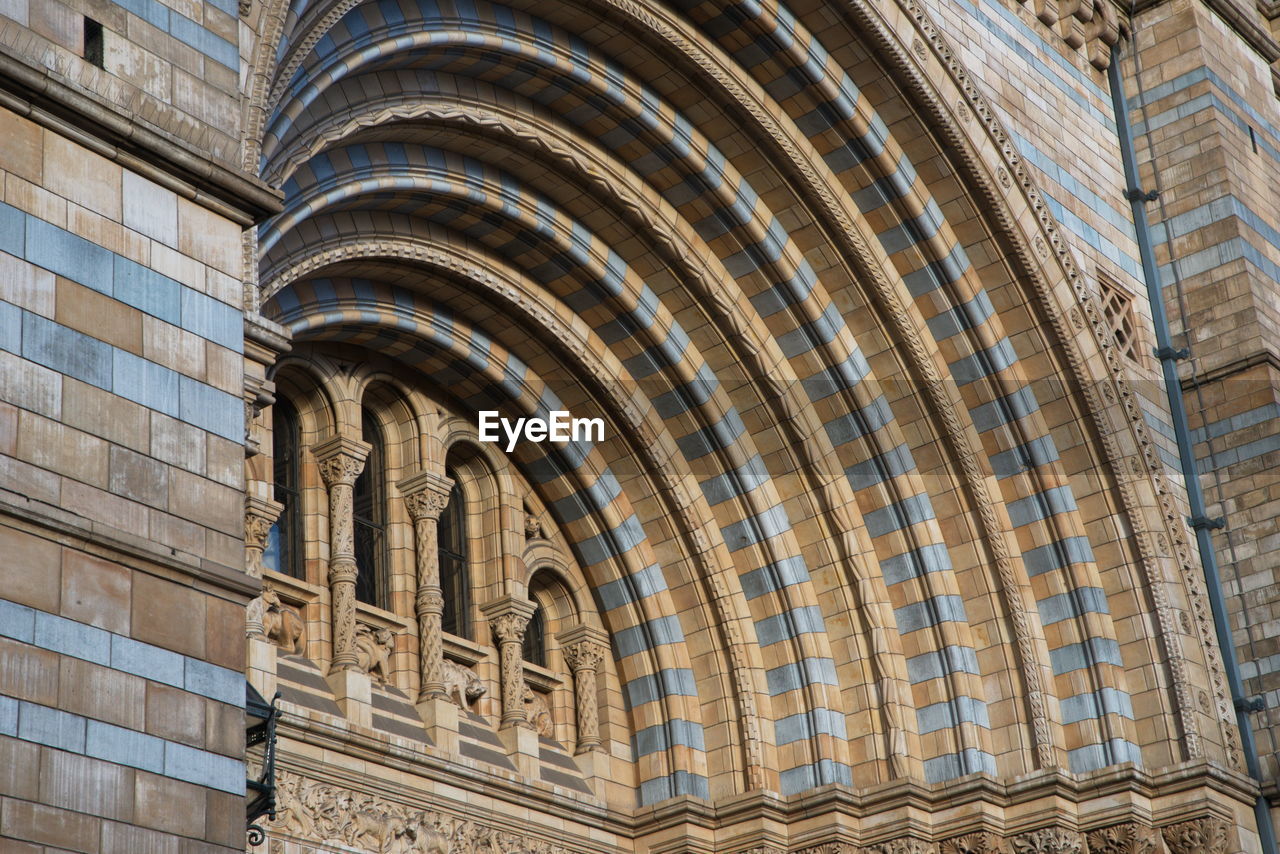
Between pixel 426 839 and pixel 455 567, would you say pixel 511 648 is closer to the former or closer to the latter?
pixel 455 567

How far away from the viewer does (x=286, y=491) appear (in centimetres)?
1361

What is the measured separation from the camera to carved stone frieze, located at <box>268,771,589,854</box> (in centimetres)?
1185

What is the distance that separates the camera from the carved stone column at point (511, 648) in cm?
1428

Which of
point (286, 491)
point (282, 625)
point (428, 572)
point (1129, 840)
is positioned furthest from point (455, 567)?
point (1129, 840)

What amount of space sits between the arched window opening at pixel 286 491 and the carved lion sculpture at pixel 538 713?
93.1 inches

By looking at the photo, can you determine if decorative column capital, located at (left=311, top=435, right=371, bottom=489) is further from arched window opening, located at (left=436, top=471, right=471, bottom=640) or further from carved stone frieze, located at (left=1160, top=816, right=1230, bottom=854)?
carved stone frieze, located at (left=1160, top=816, right=1230, bottom=854)

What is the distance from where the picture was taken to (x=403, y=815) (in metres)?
12.6

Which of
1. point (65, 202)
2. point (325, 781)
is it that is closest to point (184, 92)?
point (65, 202)

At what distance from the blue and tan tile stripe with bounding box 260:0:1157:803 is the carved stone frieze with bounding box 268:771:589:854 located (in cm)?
215

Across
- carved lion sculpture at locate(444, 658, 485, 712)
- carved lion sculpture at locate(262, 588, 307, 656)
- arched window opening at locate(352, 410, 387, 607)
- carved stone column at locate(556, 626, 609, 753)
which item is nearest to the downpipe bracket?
carved stone column at locate(556, 626, 609, 753)

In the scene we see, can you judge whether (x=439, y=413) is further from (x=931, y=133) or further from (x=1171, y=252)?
(x=1171, y=252)

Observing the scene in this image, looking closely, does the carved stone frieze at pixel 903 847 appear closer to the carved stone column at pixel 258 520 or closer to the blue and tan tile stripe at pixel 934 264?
the blue and tan tile stripe at pixel 934 264

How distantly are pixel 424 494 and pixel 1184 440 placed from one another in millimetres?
6751

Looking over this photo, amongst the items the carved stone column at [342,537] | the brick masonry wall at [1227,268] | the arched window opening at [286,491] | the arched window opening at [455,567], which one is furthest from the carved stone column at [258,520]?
the brick masonry wall at [1227,268]
